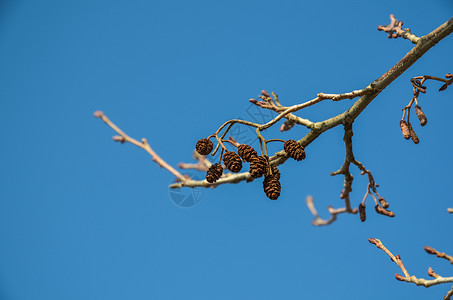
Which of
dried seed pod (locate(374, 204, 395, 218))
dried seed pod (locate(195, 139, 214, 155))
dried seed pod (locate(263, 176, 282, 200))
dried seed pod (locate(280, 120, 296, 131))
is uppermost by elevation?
dried seed pod (locate(280, 120, 296, 131))

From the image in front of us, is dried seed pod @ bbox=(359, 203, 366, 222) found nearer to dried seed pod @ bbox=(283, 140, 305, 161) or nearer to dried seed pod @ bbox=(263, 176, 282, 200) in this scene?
dried seed pod @ bbox=(283, 140, 305, 161)

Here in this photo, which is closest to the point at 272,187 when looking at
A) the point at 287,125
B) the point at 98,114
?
the point at 287,125

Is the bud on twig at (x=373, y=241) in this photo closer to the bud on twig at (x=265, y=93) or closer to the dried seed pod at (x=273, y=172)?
the dried seed pod at (x=273, y=172)

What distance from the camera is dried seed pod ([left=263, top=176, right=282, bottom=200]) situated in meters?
2.30

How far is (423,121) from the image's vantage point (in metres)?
2.75

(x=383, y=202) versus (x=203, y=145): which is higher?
(x=203, y=145)

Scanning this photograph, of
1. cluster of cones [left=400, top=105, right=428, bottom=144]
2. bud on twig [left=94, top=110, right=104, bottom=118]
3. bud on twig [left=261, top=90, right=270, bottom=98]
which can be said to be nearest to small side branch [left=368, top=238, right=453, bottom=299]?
cluster of cones [left=400, top=105, right=428, bottom=144]

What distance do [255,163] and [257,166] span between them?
2 centimetres

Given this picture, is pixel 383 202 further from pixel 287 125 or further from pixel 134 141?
pixel 134 141

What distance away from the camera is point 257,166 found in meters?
2.32

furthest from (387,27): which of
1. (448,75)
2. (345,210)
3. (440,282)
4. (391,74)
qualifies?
(440,282)

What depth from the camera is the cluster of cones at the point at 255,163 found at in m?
2.32

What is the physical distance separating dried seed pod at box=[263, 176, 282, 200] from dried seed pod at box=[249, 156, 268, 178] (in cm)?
5

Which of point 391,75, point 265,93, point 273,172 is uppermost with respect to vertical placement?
point 265,93
